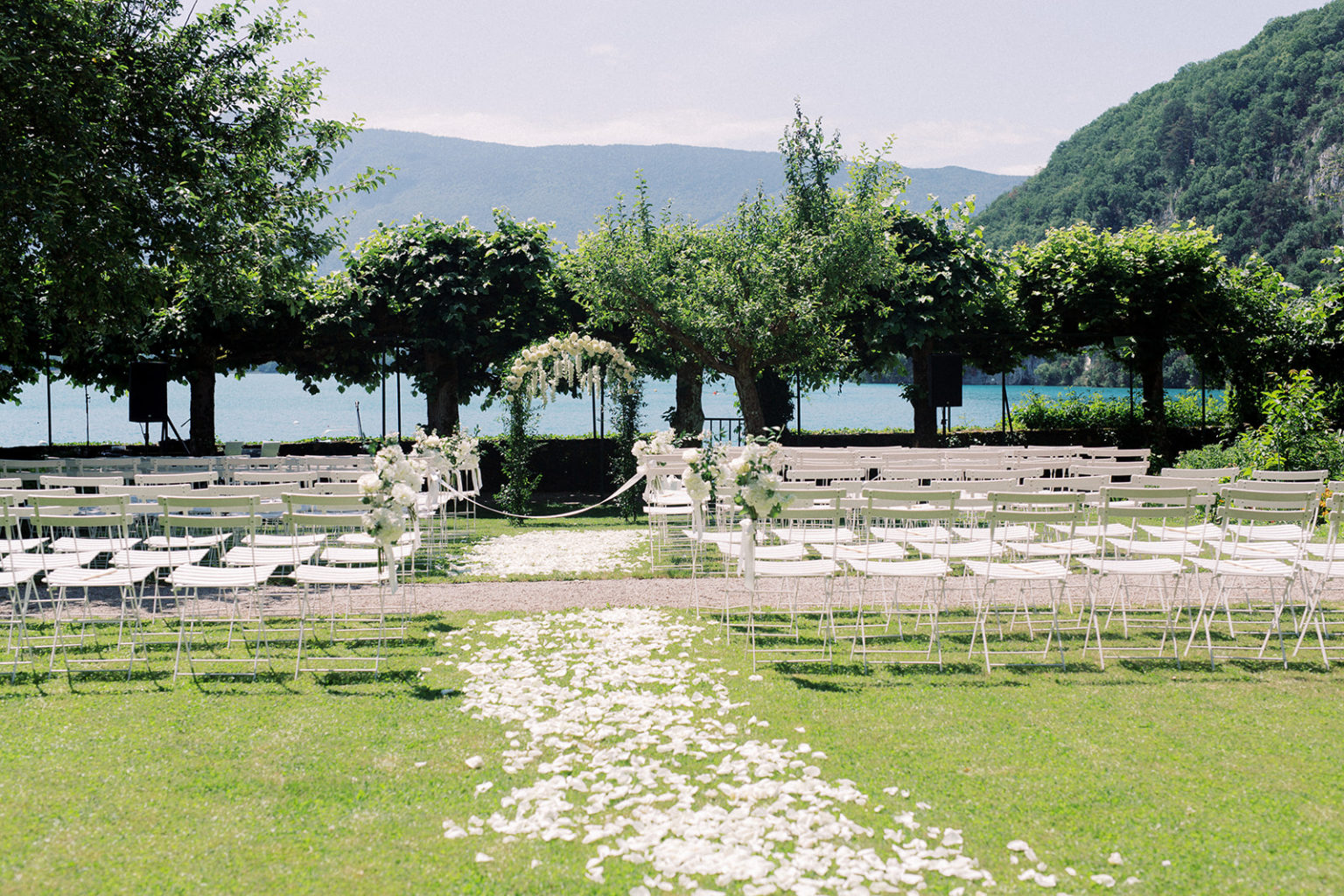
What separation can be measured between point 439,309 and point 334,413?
9180cm

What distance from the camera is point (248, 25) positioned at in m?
12.4

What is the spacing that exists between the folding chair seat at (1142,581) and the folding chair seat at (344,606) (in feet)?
15.2

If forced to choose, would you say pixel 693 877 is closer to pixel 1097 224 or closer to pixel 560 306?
pixel 560 306

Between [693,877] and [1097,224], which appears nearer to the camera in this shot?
[693,877]

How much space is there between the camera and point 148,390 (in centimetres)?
1664

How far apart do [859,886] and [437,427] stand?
53.8 ft

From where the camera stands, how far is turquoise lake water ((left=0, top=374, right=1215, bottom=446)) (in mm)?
58094

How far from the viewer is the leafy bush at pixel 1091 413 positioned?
69.5 ft

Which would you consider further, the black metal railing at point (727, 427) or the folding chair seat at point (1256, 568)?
the black metal railing at point (727, 427)

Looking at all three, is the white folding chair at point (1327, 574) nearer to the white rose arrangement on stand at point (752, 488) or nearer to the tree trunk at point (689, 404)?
the white rose arrangement on stand at point (752, 488)

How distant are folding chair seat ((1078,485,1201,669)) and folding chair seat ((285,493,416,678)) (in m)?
4.64

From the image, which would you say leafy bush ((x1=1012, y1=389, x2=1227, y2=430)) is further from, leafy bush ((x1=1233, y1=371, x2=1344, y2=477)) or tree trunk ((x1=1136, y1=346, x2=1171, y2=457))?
leafy bush ((x1=1233, y1=371, x2=1344, y2=477))

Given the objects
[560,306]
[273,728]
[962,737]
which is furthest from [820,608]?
[560,306]

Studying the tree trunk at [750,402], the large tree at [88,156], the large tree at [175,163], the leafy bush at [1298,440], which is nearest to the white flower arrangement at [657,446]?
the tree trunk at [750,402]
